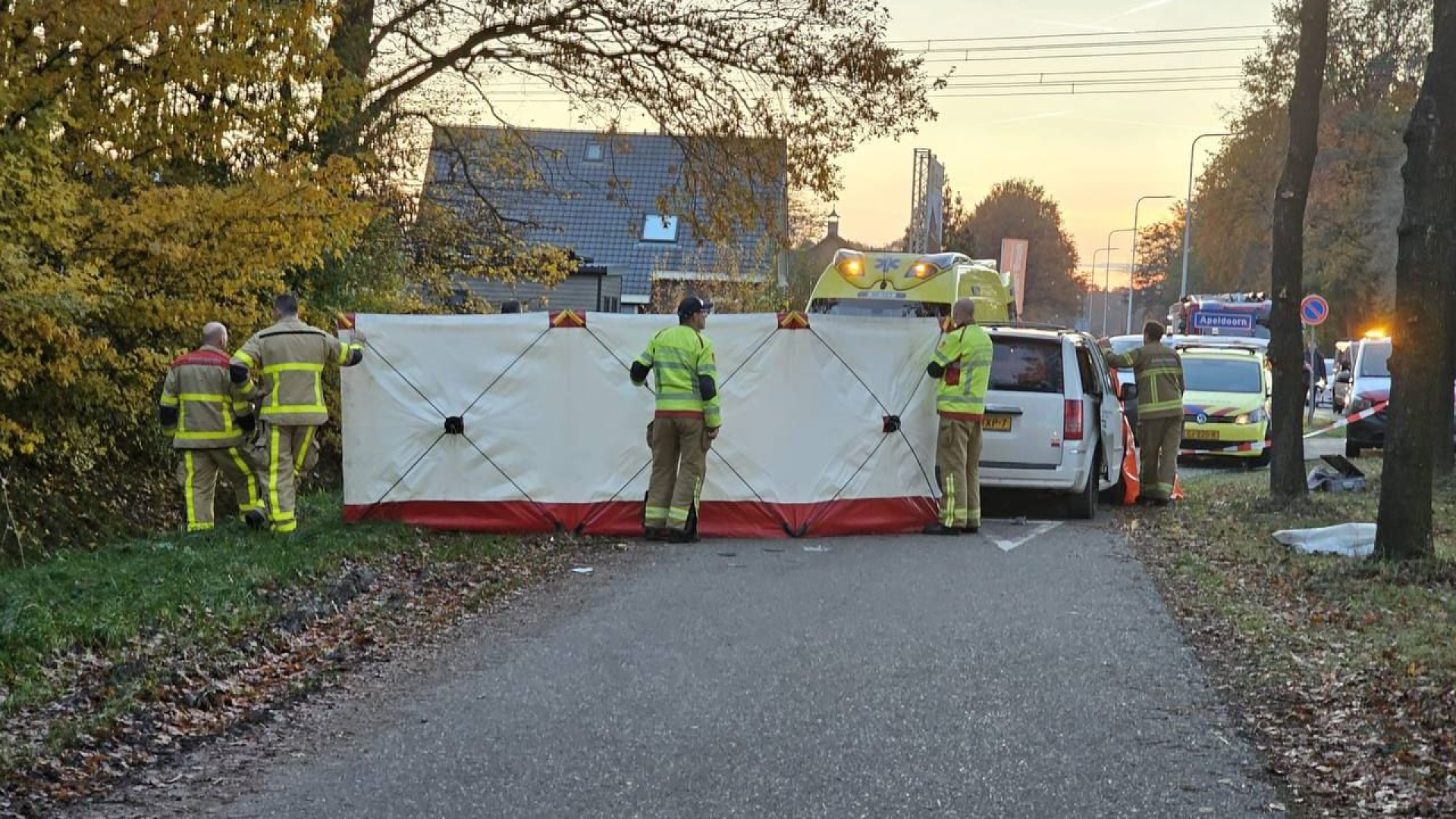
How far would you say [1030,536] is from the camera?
14375 millimetres

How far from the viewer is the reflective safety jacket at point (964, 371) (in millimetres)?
14297

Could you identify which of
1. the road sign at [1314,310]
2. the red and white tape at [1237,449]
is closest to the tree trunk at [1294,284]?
the red and white tape at [1237,449]

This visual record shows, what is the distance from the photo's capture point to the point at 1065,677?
26.5 feet

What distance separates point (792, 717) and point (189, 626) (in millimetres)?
3360

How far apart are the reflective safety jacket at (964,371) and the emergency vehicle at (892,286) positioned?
18.6 ft

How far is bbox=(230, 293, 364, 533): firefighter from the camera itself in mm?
12688

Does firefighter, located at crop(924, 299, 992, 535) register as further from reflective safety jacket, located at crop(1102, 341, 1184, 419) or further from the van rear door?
reflective safety jacket, located at crop(1102, 341, 1184, 419)

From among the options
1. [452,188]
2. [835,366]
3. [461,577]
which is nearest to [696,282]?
[452,188]

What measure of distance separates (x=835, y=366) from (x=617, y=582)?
12.8 ft

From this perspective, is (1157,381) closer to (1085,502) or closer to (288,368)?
(1085,502)

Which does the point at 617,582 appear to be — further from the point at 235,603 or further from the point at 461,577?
the point at 235,603

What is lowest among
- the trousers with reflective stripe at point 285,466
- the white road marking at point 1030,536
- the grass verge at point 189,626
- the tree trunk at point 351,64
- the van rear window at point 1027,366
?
the white road marking at point 1030,536

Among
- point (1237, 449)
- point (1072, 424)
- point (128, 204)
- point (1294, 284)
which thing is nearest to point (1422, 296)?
point (1072, 424)

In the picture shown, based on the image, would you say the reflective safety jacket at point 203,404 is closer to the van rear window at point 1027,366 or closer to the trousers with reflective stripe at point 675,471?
the trousers with reflective stripe at point 675,471
